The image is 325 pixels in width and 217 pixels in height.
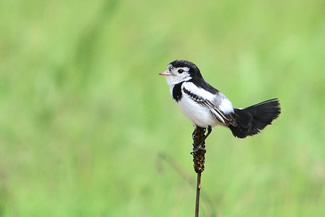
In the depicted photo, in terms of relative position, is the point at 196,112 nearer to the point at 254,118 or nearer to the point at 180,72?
the point at 180,72

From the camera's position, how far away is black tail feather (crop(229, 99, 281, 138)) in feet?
11.4

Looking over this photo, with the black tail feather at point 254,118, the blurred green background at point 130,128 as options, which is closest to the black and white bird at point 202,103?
the black tail feather at point 254,118

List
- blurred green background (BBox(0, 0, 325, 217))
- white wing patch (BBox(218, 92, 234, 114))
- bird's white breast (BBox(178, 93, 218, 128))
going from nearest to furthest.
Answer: bird's white breast (BBox(178, 93, 218, 128)), white wing patch (BBox(218, 92, 234, 114)), blurred green background (BBox(0, 0, 325, 217))

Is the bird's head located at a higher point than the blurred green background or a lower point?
lower

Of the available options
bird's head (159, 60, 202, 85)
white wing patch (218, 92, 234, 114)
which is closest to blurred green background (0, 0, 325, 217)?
white wing patch (218, 92, 234, 114)

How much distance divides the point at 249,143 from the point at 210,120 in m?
2.81

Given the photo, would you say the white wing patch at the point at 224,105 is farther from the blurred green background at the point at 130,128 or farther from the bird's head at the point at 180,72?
the blurred green background at the point at 130,128

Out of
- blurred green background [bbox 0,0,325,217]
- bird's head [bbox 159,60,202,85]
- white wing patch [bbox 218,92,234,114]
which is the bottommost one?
white wing patch [bbox 218,92,234,114]

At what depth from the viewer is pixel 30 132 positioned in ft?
19.5

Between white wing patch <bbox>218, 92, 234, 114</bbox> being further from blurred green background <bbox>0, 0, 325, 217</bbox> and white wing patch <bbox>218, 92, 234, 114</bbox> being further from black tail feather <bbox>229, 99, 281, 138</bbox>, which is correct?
blurred green background <bbox>0, 0, 325, 217</bbox>

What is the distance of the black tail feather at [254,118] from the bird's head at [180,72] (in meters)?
0.27

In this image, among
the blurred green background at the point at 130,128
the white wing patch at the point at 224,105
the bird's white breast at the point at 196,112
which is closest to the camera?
the bird's white breast at the point at 196,112

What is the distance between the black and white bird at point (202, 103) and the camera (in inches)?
133

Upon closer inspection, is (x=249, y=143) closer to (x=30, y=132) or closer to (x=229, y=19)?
(x=30, y=132)
